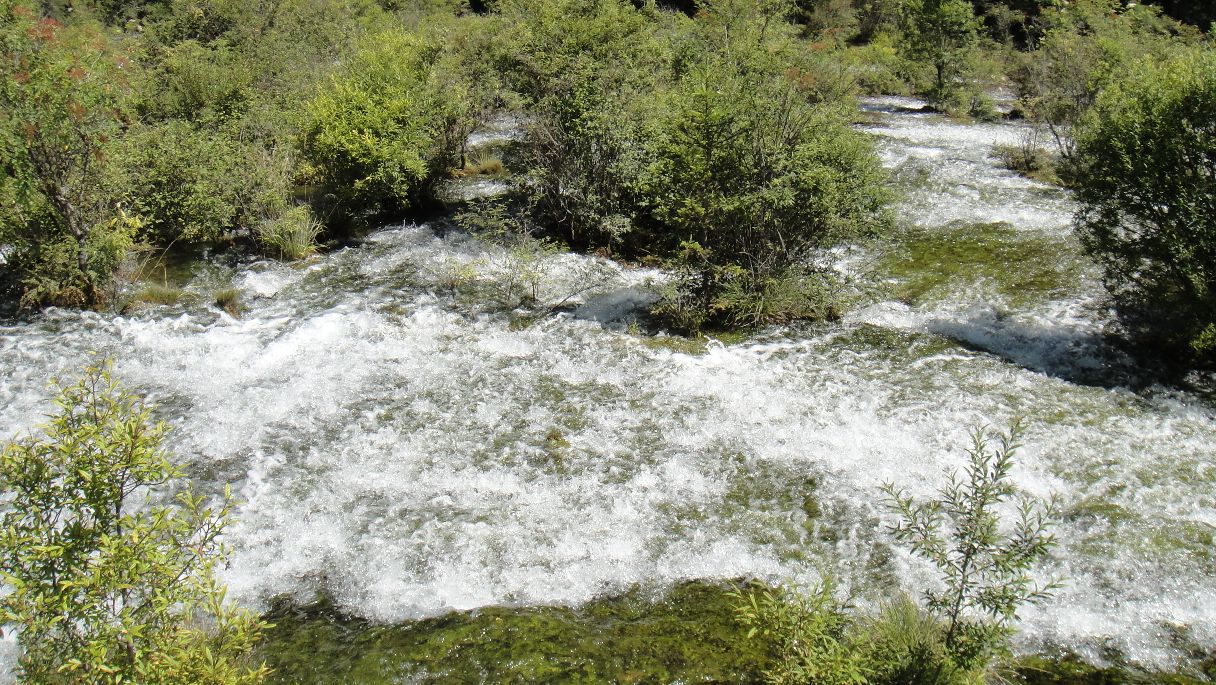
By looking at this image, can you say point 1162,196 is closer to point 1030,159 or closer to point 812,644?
point 812,644

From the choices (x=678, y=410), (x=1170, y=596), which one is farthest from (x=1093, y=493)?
(x=678, y=410)

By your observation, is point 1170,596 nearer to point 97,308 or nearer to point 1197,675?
point 1197,675

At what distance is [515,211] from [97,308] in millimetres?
7705

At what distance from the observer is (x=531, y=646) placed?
5.39 metres

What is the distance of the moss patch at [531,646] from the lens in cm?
516

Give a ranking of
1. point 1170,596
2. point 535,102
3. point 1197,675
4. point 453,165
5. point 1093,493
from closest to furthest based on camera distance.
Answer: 1. point 1197,675
2. point 1170,596
3. point 1093,493
4. point 535,102
5. point 453,165

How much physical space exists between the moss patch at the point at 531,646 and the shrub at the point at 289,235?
942 centimetres

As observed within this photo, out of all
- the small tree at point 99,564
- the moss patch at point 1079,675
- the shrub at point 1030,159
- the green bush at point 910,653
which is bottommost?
the moss patch at point 1079,675

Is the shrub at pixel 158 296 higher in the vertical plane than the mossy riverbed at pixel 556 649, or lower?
lower

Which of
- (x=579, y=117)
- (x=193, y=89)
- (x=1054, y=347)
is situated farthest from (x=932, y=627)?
(x=193, y=89)

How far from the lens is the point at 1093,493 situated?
7004 mm

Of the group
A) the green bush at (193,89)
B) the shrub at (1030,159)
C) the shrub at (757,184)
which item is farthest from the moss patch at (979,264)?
the green bush at (193,89)

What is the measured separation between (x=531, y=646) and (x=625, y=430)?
328 cm

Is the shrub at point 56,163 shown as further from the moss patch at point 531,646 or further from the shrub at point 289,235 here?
the moss patch at point 531,646
